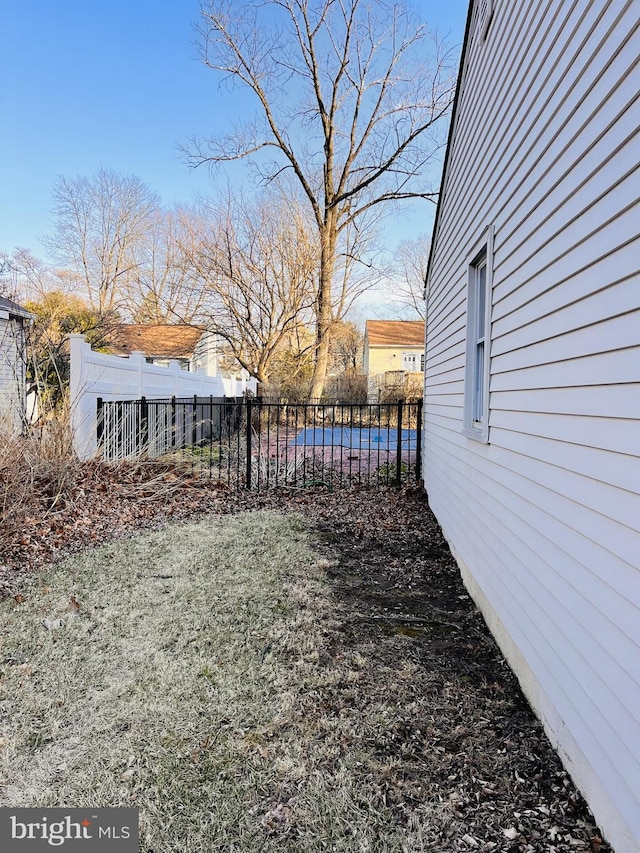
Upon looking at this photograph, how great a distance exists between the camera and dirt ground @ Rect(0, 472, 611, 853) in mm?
1574

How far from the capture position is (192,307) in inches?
810

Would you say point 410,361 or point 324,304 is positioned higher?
point 324,304

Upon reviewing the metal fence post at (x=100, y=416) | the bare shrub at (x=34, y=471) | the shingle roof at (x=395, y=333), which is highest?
the shingle roof at (x=395, y=333)

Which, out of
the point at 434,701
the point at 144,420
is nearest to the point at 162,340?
the point at 144,420

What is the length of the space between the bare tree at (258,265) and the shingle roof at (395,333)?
41.9 feet

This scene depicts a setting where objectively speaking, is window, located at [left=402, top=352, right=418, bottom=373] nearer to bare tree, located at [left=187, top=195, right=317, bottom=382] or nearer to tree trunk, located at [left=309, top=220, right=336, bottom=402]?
bare tree, located at [left=187, top=195, right=317, bottom=382]

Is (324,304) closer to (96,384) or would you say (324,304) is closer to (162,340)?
(162,340)

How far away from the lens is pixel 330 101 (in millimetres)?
17406

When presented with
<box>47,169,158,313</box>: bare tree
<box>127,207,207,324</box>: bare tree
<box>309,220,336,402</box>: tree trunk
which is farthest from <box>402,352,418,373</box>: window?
<box>47,169,158,313</box>: bare tree

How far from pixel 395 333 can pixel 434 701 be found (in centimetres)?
3084

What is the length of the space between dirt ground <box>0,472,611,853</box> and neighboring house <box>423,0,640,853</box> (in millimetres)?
135

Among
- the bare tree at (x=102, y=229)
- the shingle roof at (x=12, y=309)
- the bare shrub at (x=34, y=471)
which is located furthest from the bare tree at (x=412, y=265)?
the bare shrub at (x=34, y=471)

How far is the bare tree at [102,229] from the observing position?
24.1 m

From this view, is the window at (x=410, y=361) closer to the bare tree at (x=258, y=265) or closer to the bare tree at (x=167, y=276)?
the bare tree at (x=258, y=265)
